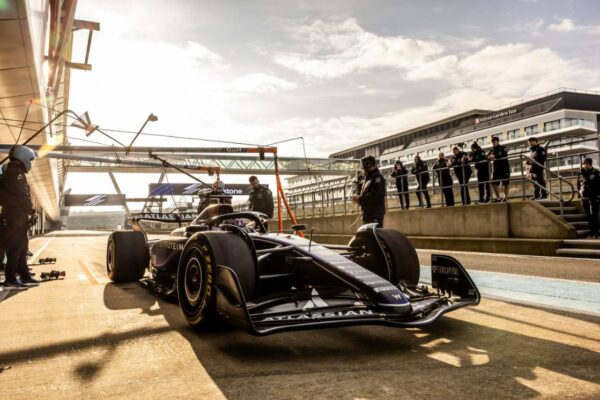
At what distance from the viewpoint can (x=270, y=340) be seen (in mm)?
3578

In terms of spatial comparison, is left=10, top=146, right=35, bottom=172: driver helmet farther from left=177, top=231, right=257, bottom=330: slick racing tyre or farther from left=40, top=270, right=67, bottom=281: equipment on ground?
left=177, top=231, right=257, bottom=330: slick racing tyre

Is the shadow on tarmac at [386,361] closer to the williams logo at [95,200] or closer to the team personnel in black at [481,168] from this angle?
the team personnel in black at [481,168]

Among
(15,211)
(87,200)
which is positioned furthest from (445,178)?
(87,200)

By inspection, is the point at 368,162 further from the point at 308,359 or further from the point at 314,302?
the point at 308,359

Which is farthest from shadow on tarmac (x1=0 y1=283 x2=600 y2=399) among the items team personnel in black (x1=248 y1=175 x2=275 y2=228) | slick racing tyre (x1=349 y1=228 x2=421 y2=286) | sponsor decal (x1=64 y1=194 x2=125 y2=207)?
sponsor decal (x1=64 y1=194 x2=125 y2=207)

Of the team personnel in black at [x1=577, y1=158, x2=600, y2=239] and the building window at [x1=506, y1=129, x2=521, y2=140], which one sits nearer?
the team personnel in black at [x1=577, y1=158, x2=600, y2=239]

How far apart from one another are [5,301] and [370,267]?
14.7ft

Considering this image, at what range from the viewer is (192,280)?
4055 millimetres

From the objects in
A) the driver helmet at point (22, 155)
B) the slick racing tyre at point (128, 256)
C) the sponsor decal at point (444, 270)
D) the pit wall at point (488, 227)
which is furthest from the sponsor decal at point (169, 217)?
the pit wall at point (488, 227)

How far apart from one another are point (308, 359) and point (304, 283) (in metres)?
1.11

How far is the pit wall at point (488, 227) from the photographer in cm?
1020

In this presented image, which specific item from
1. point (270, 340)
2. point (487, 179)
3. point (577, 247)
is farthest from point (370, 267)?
point (487, 179)

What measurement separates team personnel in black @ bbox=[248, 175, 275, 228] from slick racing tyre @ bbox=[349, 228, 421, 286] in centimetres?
493

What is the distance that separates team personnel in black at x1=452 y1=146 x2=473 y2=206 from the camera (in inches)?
505
